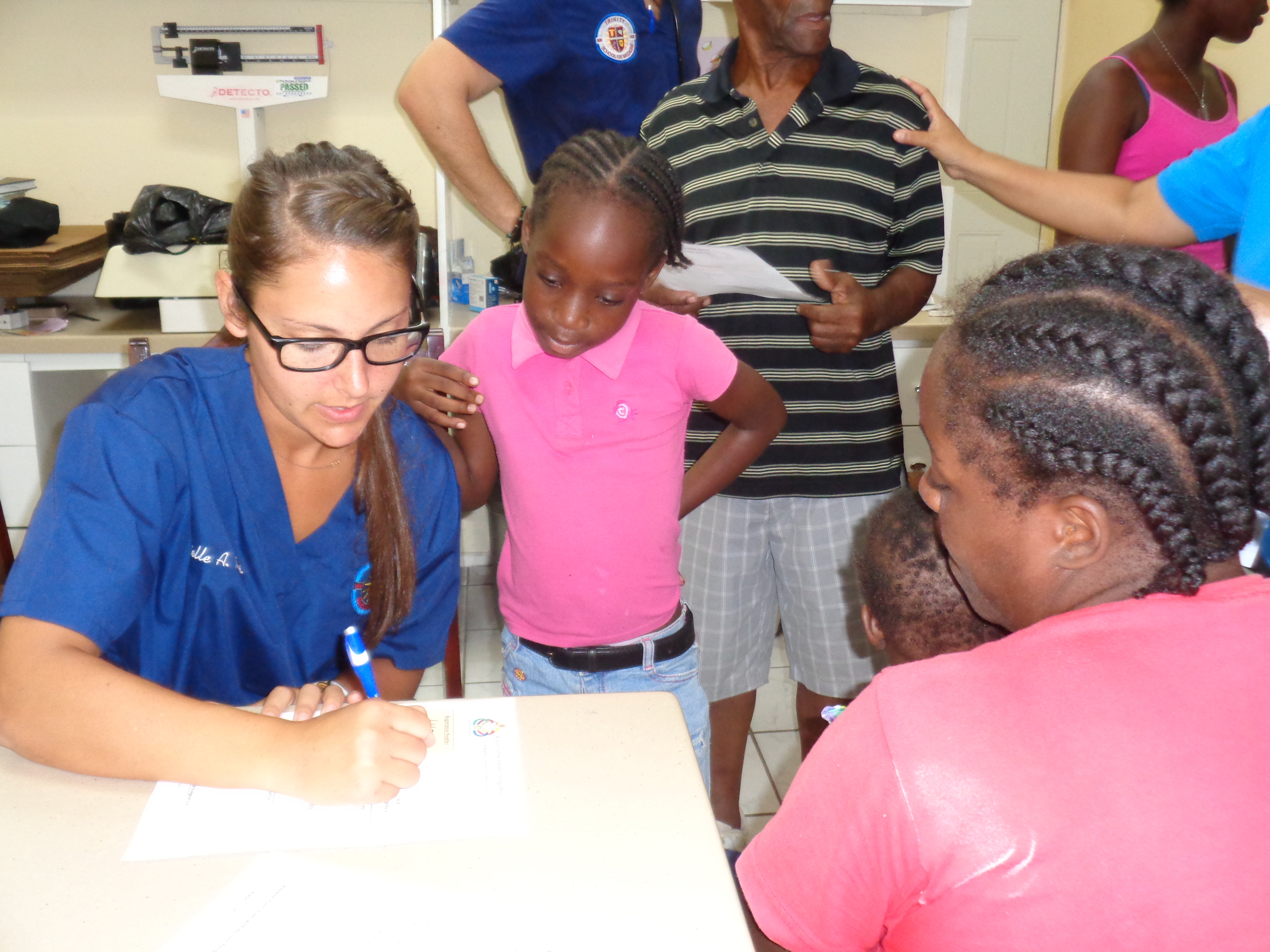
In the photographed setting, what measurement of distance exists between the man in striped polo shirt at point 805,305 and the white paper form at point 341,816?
2.76ft

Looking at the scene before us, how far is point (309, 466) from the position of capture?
Result: 1.16m

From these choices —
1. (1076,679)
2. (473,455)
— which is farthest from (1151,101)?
(1076,679)

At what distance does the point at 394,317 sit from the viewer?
3.41ft

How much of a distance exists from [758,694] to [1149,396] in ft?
6.79

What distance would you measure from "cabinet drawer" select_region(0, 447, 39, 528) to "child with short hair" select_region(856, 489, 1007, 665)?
7.28ft

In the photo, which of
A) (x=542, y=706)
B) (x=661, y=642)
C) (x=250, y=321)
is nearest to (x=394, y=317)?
(x=250, y=321)

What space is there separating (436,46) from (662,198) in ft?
2.42

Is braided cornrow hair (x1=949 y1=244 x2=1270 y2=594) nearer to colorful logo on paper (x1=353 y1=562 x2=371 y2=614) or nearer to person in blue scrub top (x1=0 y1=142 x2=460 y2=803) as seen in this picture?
person in blue scrub top (x1=0 y1=142 x2=460 y2=803)

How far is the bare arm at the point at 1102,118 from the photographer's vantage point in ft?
5.99

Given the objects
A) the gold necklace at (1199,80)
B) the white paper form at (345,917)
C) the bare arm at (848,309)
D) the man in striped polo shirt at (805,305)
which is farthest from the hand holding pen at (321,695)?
the gold necklace at (1199,80)

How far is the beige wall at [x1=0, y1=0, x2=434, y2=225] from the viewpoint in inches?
117

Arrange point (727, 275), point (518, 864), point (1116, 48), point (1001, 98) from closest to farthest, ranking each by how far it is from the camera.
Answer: point (518, 864)
point (727, 275)
point (1116, 48)
point (1001, 98)

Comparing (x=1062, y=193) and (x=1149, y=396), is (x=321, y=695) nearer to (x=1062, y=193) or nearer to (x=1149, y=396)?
(x=1149, y=396)

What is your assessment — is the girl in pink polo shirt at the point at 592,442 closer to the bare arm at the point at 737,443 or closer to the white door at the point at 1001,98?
the bare arm at the point at 737,443
